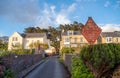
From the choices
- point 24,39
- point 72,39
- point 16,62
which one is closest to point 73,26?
point 72,39

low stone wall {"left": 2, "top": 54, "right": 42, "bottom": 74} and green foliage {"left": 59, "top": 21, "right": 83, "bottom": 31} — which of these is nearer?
low stone wall {"left": 2, "top": 54, "right": 42, "bottom": 74}

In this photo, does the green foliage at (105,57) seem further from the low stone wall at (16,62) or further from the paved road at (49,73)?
the paved road at (49,73)

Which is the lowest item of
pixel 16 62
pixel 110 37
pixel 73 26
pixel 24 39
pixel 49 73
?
pixel 49 73

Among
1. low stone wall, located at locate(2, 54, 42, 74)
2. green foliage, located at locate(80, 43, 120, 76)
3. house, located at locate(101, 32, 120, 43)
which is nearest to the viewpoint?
green foliage, located at locate(80, 43, 120, 76)

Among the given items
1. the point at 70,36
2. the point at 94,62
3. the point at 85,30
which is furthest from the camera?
the point at 70,36

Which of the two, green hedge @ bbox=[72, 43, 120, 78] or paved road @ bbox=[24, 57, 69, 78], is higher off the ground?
green hedge @ bbox=[72, 43, 120, 78]

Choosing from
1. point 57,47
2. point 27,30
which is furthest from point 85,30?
point 27,30

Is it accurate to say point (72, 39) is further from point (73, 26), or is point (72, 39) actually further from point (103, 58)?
point (103, 58)

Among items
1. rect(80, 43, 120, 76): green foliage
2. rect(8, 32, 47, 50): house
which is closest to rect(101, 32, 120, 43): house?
rect(8, 32, 47, 50): house

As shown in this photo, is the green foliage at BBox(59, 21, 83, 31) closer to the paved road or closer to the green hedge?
the paved road

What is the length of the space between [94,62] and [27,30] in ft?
352

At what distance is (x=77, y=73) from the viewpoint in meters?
11.3

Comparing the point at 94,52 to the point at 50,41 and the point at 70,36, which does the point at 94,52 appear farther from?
the point at 50,41

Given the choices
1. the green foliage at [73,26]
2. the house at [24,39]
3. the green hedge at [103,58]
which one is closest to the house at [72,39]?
the house at [24,39]
